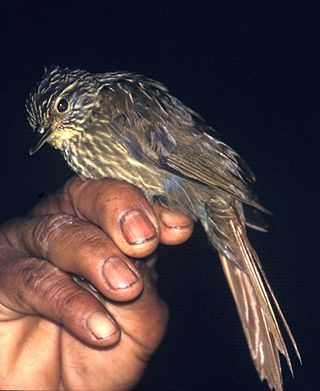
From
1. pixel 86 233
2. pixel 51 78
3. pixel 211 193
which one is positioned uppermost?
pixel 51 78

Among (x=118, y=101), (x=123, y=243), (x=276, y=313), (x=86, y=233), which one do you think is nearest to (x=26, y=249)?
(x=86, y=233)

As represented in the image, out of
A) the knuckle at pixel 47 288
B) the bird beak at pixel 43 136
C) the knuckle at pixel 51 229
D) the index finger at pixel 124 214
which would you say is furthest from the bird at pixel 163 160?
the knuckle at pixel 47 288

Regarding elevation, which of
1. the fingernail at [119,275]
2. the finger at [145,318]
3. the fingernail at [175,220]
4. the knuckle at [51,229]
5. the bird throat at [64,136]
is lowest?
the finger at [145,318]

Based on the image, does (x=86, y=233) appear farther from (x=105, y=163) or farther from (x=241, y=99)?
(x=241, y=99)

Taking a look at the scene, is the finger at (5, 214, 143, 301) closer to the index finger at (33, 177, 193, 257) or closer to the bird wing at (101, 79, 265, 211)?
the index finger at (33, 177, 193, 257)

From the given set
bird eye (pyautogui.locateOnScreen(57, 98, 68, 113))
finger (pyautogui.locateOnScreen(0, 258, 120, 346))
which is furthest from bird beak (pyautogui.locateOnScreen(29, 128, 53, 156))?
finger (pyautogui.locateOnScreen(0, 258, 120, 346))

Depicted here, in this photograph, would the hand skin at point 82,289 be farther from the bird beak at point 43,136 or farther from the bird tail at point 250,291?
the bird tail at point 250,291

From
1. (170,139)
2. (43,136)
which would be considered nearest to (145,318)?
(170,139)
